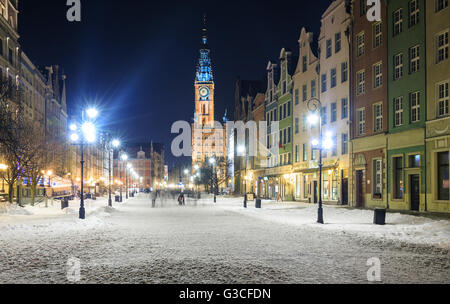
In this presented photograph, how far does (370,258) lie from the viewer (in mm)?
12086

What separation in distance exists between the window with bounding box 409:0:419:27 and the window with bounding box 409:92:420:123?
4327 mm

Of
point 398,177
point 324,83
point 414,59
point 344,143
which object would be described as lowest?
point 398,177

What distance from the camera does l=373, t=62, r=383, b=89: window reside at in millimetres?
35000

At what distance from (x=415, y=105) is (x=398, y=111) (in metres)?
1.91

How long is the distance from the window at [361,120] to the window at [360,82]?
1.35 metres

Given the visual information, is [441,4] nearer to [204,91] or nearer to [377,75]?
[377,75]

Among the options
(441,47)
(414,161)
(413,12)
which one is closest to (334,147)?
(414,161)

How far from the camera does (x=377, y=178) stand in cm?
3525

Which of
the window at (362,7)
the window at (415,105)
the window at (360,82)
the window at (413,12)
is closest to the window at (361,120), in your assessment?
the window at (360,82)

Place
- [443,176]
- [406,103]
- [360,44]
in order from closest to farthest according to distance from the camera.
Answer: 1. [443,176]
2. [406,103]
3. [360,44]

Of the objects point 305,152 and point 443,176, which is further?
point 305,152

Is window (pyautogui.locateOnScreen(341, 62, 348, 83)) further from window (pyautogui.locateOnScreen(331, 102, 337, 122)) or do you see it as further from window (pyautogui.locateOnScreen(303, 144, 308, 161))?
window (pyautogui.locateOnScreen(303, 144, 308, 161))
